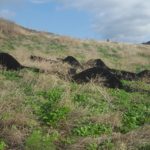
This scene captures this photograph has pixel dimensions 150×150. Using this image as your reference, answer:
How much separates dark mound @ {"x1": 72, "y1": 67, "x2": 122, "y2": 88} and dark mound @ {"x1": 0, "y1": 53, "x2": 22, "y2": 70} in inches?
94.3

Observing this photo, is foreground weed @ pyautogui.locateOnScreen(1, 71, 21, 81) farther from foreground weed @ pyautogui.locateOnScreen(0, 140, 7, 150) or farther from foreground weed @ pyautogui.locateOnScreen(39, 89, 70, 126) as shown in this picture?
foreground weed @ pyautogui.locateOnScreen(0, 140, 7, 150)

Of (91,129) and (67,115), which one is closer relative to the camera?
(91,129)

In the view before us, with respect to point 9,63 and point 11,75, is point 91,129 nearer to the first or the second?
point 11,75

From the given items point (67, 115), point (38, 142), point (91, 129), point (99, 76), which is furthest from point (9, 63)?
point (38, 142)

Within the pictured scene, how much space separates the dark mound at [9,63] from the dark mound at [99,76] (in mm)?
2396

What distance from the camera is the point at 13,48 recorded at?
33.2m

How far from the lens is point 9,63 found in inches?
778

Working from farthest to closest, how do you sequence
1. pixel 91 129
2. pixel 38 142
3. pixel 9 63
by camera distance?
pixel 9 63 < pixel 91 129 < pixel 38 142

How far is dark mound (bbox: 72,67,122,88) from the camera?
17.6m

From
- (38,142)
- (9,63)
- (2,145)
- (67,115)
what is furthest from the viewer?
(9,63)

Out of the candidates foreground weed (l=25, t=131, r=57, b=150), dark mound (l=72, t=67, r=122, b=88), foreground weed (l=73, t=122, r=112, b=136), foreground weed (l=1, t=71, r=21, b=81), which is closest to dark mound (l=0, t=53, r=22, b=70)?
foreground weed (l=1, t=71, r=21, b=81)

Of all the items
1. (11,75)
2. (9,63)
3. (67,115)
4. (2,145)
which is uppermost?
(9,63)

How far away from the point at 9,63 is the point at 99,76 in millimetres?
3670

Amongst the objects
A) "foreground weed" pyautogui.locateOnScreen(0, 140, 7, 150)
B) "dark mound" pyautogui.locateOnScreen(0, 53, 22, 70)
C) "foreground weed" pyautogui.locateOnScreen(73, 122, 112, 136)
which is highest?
"dark mound" pyautogui.locateOnScreen(0, 53, 22, 70)
